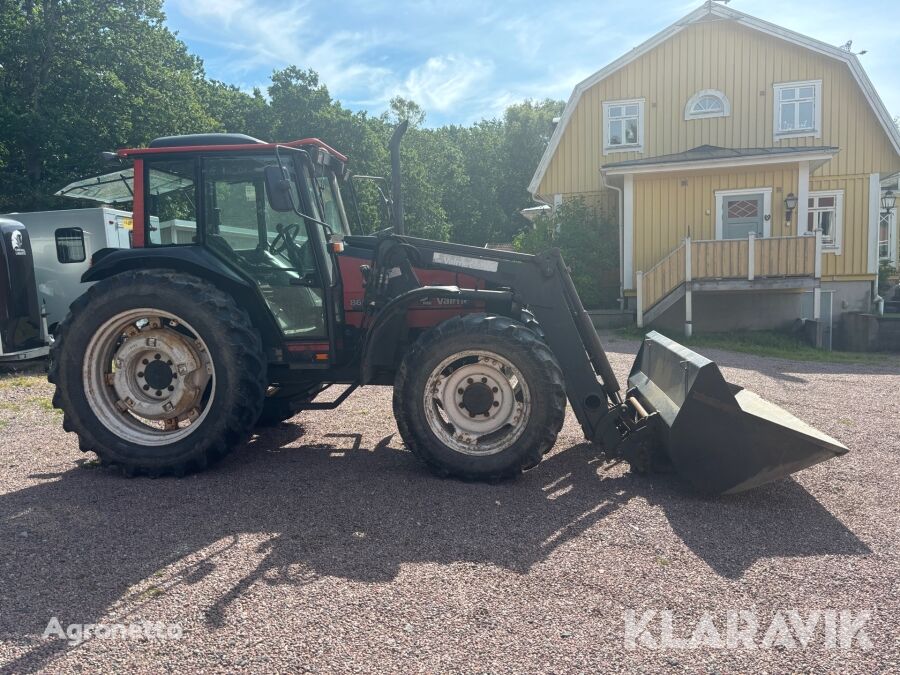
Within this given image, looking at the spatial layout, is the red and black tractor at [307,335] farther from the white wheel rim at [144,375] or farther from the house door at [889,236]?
the house door at [889,236]

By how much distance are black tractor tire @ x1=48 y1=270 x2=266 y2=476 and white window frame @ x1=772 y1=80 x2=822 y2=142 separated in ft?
54.8

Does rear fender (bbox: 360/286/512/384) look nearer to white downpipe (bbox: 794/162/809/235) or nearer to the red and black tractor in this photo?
the red and black tractor

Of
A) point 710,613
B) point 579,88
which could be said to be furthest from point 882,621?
point 579,88

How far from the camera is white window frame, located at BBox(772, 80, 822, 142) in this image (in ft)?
54.5

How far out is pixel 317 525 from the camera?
3.77 m

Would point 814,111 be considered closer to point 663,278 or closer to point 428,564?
point 663,278

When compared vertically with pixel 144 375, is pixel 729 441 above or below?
below

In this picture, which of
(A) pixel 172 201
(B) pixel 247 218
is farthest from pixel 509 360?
(A) pixel 172 201

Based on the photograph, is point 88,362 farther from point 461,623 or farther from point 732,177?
point 732,177

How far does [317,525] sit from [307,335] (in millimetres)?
1723

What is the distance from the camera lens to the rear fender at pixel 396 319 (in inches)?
180

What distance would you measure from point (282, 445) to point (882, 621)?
173 inches

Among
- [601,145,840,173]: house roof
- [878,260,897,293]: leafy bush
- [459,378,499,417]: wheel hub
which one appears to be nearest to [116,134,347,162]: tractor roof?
[459,378,499,417]: wheel hub

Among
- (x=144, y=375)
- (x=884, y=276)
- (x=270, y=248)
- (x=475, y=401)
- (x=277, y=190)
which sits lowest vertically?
(x=884, y=276)
